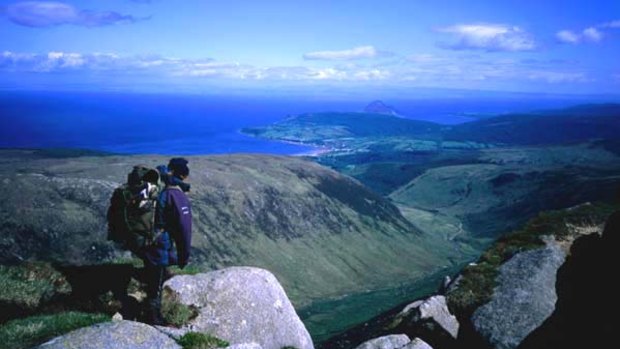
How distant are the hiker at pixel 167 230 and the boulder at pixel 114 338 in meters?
3.08

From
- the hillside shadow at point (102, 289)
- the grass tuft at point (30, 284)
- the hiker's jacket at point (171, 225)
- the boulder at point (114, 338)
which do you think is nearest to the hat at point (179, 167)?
the hiker's jacket at point (171, 225)

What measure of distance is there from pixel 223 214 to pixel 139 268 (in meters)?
178

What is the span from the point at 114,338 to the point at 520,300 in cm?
1938

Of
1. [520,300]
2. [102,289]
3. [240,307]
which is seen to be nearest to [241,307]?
[240,307]

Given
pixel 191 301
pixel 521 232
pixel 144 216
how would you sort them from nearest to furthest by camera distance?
pixel 144 216, pixel 191 301, pixel 521 232

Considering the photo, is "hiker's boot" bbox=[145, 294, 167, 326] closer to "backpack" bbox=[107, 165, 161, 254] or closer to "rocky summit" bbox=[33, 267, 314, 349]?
"rocky summit" bbox=[33, 267, 314, 349]

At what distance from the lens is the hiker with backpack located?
645 inches

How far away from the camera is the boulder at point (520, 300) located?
72.2ft

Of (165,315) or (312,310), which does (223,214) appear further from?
(165,315)

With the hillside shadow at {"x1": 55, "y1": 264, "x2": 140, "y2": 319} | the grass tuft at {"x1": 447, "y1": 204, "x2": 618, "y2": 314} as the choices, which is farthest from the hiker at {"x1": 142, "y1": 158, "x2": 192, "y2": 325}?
the grass tuft at {"x1": 447, "y1": 204, "x2": 618, "y2": 314}

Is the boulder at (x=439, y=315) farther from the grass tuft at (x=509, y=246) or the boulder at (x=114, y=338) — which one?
the boulder at (x=114, y=338)

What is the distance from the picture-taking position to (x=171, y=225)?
16.5 m

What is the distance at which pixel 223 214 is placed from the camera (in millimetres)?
194625

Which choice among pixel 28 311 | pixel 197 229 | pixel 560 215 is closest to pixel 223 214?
pixel 197 229
